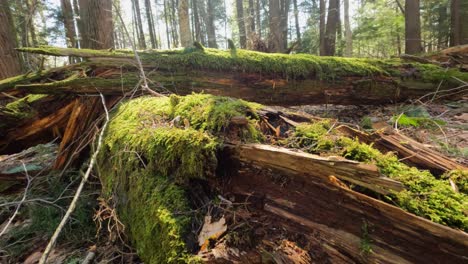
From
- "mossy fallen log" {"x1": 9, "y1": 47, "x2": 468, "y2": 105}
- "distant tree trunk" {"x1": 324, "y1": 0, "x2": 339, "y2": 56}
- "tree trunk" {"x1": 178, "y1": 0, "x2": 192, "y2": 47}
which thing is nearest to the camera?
"mossy fallen log" {"x1": 9, "y1": 47, "x2": 468, "y2": 105}

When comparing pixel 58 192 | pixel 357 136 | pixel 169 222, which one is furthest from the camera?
pixel 58 192

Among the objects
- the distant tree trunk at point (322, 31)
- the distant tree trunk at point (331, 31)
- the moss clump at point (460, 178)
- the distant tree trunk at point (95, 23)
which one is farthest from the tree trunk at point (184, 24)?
the distant tree trunk at point (322, 31)

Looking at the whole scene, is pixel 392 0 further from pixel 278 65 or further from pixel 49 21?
pixel 49 21

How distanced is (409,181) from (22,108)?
379 centimetres

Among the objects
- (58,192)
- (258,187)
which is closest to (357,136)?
(258,187)

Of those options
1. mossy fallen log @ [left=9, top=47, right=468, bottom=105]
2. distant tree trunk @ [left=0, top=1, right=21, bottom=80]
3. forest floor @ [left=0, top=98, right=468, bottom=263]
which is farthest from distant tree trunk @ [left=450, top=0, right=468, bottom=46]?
distant tree trunk @ [left=0, top=1, right=21, bottom=80]

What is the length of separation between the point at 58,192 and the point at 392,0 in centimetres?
1807

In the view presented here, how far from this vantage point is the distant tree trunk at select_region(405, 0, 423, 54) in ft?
24.5

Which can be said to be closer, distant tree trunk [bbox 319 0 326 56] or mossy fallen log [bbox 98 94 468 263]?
mossy fallen log [bbox 98 94 468 263]

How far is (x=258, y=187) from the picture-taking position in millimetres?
1634

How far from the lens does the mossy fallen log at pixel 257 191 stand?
46.7 inches

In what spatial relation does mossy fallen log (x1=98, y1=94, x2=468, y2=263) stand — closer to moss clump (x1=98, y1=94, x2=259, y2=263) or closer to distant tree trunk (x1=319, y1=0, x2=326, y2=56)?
moss clump (x1=98, y1=94, x2=259, y2=263)

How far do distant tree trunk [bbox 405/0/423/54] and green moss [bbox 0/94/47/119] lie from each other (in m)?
8.78

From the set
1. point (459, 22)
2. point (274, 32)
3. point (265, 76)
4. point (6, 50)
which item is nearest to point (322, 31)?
point (274, 32)
